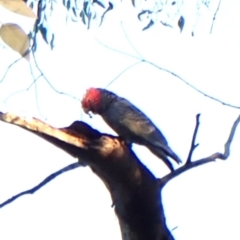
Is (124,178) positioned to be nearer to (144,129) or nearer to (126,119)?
(144,129)

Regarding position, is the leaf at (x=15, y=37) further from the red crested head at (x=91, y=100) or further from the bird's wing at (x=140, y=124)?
the red crested head at (x=91, y=100)

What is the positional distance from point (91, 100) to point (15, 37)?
1761 mm

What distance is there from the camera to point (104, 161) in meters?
1.33

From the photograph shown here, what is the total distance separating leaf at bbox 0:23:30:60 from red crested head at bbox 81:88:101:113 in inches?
65.3

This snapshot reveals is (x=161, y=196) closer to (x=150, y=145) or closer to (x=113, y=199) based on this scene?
(x=113, y=199)

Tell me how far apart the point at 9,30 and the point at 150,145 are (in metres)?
1.45

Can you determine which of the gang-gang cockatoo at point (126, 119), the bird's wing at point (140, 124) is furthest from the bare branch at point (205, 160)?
the bird's wing at point (140, 124)

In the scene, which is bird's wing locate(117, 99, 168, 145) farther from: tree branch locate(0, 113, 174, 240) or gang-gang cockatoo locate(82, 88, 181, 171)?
tree branch locate(0, 113, 174, 240)

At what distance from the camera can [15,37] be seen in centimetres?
128

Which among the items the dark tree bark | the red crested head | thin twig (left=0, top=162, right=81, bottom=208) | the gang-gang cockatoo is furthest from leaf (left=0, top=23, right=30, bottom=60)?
the red crested head

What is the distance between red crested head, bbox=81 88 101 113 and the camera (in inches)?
119

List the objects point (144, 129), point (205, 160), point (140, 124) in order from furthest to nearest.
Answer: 1. point (140, 124)
2. point (144, 129)
3. point (205, 160)

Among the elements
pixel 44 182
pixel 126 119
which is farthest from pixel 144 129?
pixel 44 182

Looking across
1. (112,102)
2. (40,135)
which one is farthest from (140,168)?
(112,102)
